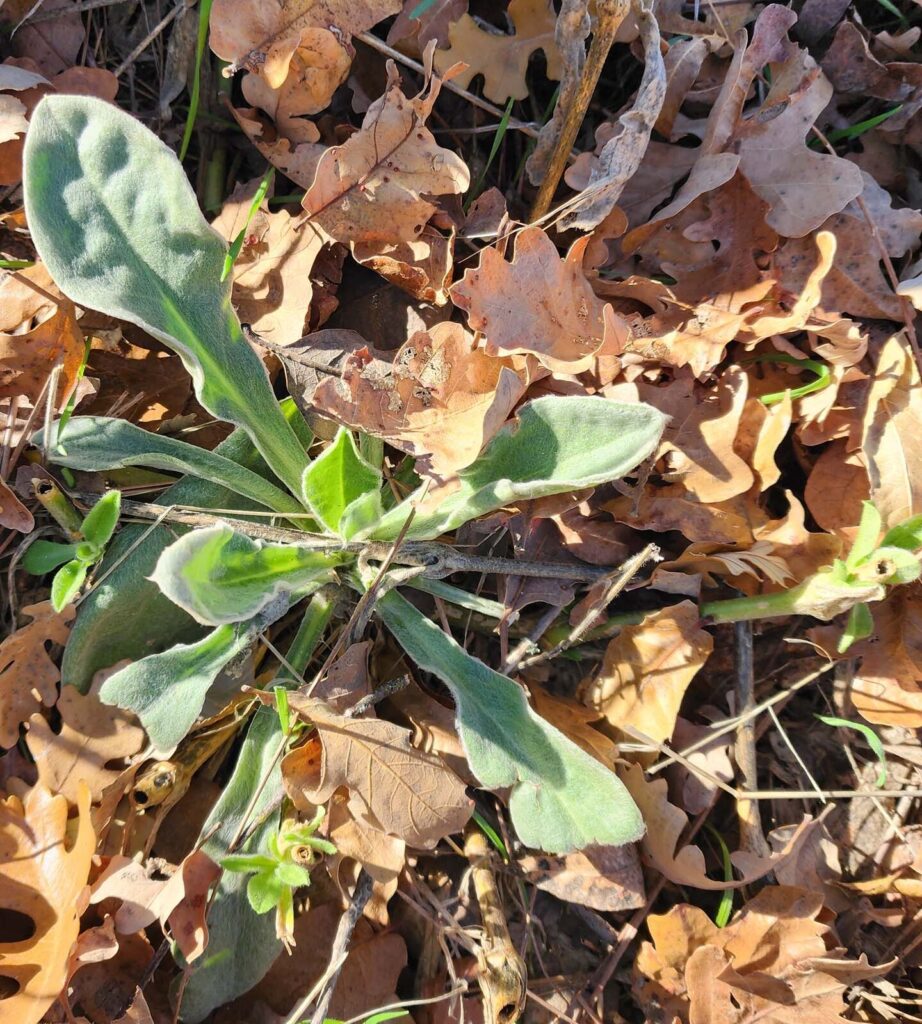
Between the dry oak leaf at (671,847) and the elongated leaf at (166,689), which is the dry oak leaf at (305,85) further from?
the dry oak leaf at (671,847)

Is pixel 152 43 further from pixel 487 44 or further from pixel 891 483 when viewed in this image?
pixel 891 483

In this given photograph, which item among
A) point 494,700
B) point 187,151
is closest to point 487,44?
point 187,151

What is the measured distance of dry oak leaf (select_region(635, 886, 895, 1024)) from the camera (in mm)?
1646

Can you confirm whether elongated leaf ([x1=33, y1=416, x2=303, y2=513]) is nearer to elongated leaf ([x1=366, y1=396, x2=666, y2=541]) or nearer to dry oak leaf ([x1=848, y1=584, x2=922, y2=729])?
elongated leaf ([x1=366, y1=396, x2=666, y2=541])

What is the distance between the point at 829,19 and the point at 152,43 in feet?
5.40

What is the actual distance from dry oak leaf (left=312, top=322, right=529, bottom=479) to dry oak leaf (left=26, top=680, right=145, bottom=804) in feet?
2.64

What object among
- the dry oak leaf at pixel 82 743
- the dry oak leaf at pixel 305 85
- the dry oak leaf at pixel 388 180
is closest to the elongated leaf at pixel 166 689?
the dry oak leaf at pixel 82 743

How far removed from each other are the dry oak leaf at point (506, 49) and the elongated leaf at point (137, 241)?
0.73 metres

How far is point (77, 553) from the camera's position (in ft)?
4.91

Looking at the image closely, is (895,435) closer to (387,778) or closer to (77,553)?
(387,778)

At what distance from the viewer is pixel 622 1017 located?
179cm

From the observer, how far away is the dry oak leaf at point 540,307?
4.96 feet

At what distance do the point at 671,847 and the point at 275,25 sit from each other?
1.97 metres

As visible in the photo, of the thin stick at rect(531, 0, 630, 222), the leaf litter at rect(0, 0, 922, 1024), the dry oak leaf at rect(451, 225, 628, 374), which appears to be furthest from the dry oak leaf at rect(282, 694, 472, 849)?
the thin stick at rect(531, 0, 630, 222)
